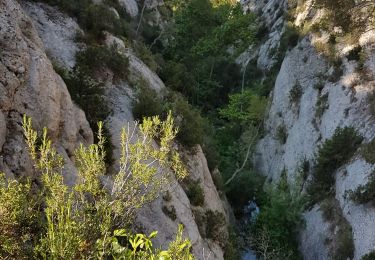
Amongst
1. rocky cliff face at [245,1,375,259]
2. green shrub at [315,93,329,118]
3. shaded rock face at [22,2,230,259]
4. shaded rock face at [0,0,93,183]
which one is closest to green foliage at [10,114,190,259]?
shaded rock face at [0,0,93,183]

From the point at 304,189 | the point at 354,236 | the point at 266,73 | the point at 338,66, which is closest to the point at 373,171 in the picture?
the point at 354,236

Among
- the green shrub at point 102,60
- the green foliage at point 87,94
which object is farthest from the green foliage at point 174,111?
the green foliage at point 87,94

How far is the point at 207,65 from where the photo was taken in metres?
34.3

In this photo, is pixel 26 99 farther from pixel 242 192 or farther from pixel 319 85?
pixel 319 85

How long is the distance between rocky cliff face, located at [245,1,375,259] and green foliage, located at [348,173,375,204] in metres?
0.27

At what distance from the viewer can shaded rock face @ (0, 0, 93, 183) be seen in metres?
8.20

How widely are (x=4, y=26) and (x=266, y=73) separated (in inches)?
1024

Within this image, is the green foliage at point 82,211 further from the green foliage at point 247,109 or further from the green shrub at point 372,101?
the green foliage at point 247,109

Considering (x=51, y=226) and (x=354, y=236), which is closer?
(x=51, y=226)

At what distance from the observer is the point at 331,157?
1842 cm

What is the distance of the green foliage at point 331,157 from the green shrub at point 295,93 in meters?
6.41

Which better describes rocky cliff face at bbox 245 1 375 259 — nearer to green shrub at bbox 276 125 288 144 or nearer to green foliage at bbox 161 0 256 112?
green shrub at bbox 276 125 288 144

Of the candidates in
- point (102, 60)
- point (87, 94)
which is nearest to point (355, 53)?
point (102, 60)

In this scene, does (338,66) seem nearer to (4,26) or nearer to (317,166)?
(317,166)
